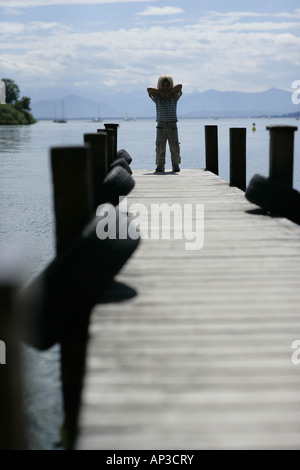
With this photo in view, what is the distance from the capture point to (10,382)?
2428 mm

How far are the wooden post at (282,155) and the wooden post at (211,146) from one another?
6.13 m

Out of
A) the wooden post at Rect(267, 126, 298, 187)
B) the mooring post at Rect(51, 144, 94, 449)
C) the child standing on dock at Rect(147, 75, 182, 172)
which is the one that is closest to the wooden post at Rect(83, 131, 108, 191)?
the wooden post at Rect(267, 126, 298, 187)

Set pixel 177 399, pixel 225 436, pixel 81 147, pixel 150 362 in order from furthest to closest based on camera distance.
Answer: pixel 81 147, pixel 150 362, pixel 177 399, pixel 225 436

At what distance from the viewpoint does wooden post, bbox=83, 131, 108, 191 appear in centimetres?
671

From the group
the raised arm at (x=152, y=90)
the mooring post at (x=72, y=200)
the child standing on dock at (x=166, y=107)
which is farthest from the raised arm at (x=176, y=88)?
the mooring post at (x=72, y=200)

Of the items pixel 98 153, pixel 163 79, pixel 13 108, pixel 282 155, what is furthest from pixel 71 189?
pixel 13 108

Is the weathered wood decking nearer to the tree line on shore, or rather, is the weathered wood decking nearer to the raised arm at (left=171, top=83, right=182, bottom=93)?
the raised arm at (left=171, top=83, right=182, bottom=93)

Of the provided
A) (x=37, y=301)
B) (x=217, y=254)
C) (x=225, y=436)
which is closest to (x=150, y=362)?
(x=225, y=436)

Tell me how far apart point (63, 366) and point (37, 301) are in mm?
862

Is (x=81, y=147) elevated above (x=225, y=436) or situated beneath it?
elevated above

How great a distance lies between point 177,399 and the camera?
291 centimetres

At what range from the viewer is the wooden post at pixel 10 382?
2328mm

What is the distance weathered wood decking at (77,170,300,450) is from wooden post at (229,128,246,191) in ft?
19.0

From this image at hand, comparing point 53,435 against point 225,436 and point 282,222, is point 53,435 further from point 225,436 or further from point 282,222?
point 225,436
